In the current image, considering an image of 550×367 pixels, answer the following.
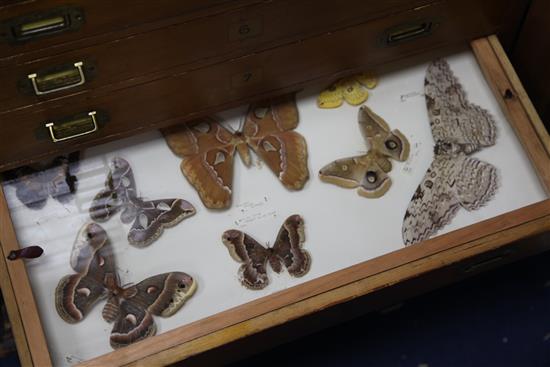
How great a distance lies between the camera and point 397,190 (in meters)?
1.30

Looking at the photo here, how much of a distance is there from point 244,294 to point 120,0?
482mm

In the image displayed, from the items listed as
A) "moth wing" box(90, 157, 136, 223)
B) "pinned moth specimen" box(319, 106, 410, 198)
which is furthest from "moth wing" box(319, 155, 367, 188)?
"moth wing" box(90, 157, 136, 223)

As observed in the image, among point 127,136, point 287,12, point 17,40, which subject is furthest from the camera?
point 127,136

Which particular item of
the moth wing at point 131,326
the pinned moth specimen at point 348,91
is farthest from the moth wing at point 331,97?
the moth wing at point 131,326

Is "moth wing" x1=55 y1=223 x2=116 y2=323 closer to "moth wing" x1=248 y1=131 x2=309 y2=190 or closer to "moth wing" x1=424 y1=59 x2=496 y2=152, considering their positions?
"moth wing" x1=248 y1=131 x2=309 y2=190

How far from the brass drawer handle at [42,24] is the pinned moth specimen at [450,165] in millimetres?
602

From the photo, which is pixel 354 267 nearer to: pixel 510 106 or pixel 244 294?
pixel 244 294

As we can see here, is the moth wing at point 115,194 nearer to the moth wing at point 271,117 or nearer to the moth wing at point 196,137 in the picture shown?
the moth wing at point 196,137

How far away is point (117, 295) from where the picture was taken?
1.21 meters

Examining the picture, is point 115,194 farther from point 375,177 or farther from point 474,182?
point 474,182

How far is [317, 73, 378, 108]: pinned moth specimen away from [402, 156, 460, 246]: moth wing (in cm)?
18

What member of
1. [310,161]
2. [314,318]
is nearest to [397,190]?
[310,161]

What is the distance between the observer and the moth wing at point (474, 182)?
129 centimetres

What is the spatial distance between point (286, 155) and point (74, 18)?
17.3 inches
